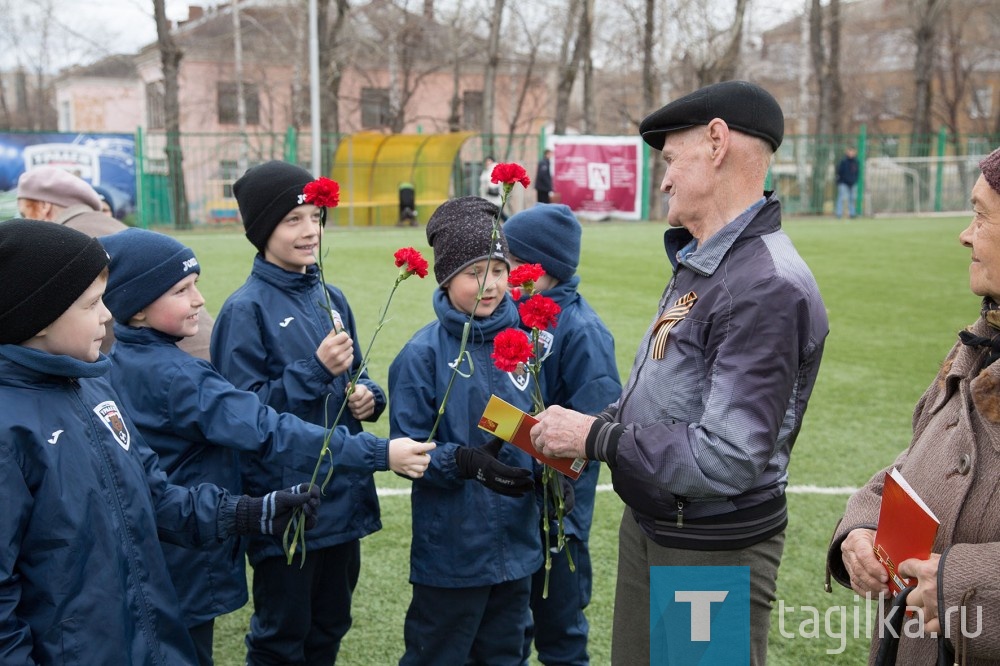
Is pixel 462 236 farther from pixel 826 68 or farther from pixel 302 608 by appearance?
pixel 826 68

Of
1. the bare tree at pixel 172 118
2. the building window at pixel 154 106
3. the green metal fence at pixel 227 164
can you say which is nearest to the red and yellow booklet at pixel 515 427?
the green metal fence at pixel 227 164

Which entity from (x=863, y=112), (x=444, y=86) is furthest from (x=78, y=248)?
(x=863, y=112)

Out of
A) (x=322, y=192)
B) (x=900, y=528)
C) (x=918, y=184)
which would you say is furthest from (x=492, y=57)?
(x=900, y=528)

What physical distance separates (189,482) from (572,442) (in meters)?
1.41

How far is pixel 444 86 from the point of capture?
172 feet

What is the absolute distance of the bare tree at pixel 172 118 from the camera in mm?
24266

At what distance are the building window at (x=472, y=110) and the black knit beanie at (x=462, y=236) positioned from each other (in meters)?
49.3

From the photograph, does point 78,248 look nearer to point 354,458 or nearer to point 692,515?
point 354,458

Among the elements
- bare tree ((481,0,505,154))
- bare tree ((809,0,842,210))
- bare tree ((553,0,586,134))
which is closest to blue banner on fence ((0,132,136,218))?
bare tree ((481,0,505,154))

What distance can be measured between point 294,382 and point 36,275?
3.55 feet

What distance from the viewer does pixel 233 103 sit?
5034 centimetres

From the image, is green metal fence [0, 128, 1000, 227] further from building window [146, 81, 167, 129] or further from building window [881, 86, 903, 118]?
building window [881, 86, 903, 118]

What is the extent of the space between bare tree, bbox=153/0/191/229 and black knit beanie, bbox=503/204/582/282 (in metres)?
21.8

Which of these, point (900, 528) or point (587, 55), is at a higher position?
point (587, 55)
